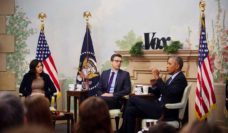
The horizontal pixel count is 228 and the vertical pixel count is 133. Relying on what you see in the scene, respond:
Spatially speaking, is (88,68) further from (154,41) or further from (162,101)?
(162,101)

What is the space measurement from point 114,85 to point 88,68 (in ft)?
3.58

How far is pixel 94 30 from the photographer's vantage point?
842 centimetres

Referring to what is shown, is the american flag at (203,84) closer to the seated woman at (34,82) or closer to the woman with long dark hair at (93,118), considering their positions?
the seated woman at (34,82)

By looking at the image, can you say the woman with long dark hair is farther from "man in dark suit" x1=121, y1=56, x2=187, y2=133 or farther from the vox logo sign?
the vox logo sign

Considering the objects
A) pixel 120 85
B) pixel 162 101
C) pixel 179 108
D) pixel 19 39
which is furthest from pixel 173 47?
pixel 19 39

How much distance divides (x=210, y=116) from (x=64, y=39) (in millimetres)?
3533

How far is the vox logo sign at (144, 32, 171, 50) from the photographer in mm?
7559

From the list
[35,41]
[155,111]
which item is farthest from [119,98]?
[35,41]

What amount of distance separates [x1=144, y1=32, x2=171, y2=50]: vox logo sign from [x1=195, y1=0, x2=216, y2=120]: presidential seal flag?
3.41ft

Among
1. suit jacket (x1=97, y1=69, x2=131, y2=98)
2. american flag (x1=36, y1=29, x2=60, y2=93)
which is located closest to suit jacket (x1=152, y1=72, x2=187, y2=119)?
suit jacket (x1=97, y1=69, x2=131, y2=98)

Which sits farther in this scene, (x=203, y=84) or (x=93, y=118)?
(x=203, y=84)

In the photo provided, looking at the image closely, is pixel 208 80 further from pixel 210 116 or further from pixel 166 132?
pixel 166 132

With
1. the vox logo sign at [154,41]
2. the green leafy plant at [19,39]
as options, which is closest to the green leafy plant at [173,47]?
the vox logo sign at [154,41]

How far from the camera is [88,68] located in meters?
7.99
